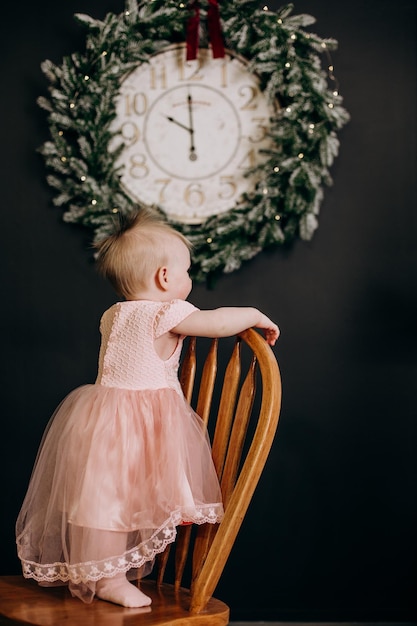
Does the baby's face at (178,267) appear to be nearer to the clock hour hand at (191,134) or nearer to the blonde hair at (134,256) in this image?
the blonde hair at (134,256)

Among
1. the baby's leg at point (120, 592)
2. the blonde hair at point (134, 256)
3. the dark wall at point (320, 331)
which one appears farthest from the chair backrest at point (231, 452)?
the dark wall at point (320, 331)

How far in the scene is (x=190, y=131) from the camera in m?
2.82

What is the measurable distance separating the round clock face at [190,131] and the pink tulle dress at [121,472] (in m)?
1.13

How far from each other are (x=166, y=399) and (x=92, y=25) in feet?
5.29

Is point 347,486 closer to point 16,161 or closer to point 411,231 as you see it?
point 411,231

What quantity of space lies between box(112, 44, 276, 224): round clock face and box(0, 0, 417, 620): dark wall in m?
0.26

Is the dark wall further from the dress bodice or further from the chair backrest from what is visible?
the dress bodice

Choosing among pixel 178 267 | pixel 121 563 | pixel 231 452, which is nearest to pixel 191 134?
pixel 178 267

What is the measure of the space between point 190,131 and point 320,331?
84 centimetres

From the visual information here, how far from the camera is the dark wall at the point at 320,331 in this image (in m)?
2.74

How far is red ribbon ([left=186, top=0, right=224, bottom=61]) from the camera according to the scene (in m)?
2.77

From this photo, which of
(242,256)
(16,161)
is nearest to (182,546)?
(242,256)

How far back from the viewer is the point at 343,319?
279 cm

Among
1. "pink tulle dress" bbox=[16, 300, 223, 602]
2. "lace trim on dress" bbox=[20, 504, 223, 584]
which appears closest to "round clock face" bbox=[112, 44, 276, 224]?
"pink tulle dress" bbox=[16, 300, 223, 602]
